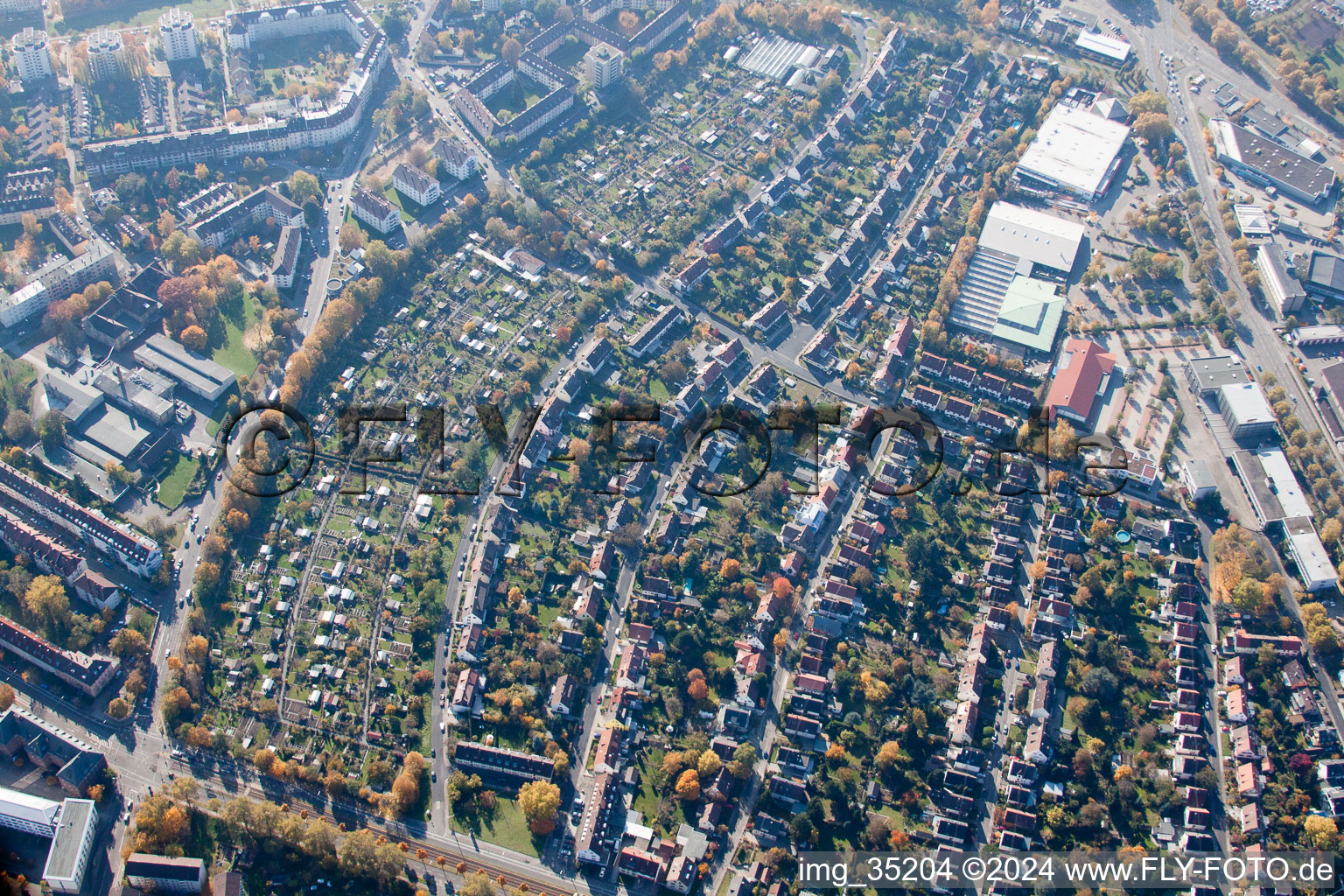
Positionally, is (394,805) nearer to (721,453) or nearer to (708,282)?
(721,453)

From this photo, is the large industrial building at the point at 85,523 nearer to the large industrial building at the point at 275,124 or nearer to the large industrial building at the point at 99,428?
the large industrial building at the point at 99,428


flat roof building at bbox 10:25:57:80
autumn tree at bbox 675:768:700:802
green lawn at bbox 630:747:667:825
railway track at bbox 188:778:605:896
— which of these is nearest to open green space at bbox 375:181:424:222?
flat roof building at bbox 10:25:57:80

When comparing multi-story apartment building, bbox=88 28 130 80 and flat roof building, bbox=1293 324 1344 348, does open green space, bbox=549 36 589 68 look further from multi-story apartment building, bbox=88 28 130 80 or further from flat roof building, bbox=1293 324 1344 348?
flat roof building, bbox=1293 324 1344 348

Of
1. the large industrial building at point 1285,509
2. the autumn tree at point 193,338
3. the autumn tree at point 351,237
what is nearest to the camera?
the large industrial building at point 1285,509

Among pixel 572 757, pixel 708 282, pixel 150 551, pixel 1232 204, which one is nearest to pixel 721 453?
pixel 708 282

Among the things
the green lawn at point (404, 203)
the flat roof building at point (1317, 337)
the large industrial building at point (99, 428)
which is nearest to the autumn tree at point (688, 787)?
the large industrial building at point (99, 428)
